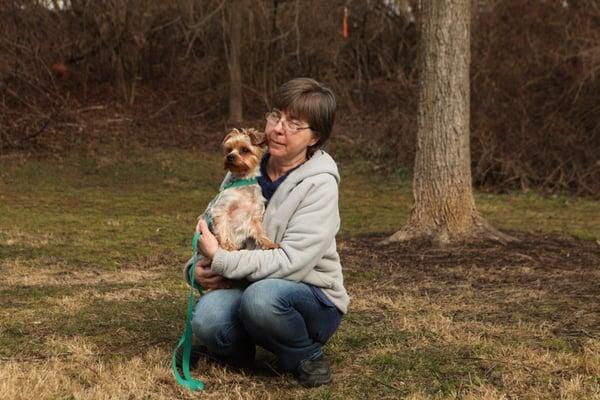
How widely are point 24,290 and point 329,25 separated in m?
15.0

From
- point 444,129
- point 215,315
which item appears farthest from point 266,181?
point 444,129

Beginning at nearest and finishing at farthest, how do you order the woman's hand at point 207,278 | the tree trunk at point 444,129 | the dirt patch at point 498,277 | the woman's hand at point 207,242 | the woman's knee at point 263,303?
the woman's knee at point 263,303, the woman's hand at point 207,242, the woman's hand at point 207,278, the dirt patch at point 498,277, the tree trunk at point 444,129

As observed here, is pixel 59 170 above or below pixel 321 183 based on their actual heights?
below

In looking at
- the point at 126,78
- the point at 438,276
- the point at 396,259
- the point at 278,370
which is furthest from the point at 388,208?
the point at 126,78

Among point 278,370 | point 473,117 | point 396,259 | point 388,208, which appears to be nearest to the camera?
point 278,370

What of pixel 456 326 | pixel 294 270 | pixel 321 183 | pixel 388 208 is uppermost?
pixel 321 183

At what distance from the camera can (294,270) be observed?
3.98 m

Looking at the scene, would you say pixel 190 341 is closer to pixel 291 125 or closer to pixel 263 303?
pixel 263 303

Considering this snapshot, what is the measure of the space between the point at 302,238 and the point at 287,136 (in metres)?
0.50

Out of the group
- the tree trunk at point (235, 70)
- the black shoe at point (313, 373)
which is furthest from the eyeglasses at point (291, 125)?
the tree trunk at point (235, 70)

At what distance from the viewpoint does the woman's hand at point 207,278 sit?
4.21 meters

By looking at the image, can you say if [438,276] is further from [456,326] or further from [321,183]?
[321,183]

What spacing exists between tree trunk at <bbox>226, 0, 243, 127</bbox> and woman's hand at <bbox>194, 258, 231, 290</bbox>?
48.5ft

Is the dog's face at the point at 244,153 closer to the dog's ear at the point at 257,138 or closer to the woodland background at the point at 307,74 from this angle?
the dog's ear at the point at 257,138
